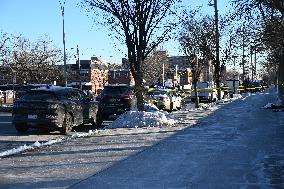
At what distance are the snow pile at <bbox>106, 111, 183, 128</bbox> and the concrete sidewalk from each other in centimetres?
321

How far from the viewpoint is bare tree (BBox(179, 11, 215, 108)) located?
1394 inches

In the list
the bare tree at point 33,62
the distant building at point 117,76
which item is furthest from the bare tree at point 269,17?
the distant building at point 117,76

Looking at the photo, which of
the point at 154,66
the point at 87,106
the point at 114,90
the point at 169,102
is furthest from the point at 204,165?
the point at 154,66

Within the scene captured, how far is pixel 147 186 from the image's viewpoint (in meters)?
7.84

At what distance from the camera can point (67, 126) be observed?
1659cm

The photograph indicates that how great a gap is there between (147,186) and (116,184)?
1.72ft

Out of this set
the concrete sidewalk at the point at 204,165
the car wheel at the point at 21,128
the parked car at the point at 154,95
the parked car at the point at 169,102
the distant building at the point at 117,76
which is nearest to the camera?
the concrete sidewalk at the point at 204,165

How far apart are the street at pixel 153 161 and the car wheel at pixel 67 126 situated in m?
0.71

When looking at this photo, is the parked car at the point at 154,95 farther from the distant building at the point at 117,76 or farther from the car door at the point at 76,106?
the distant building at the point at 117,76

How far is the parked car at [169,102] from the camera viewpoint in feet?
96.6

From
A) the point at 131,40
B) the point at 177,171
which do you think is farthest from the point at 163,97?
the point at 177,171

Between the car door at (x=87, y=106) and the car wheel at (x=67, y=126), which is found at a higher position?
the car door at (x=87, y=106)

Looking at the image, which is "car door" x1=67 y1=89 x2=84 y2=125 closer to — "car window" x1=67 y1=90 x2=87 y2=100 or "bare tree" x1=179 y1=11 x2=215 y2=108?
"car window" x1=67 y1=90 x2=87 y2=100

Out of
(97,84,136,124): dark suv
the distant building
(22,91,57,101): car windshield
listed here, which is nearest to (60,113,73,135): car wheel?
(22,91,57,101): car windshield
